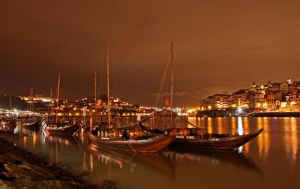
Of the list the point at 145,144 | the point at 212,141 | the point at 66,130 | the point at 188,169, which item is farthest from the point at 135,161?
the point at 66,130

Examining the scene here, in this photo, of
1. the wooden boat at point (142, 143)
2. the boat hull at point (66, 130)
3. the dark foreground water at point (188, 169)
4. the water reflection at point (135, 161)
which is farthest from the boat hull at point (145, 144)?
the boat hull at point (66, 130)

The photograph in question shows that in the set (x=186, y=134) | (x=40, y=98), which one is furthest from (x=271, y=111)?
(x=186, y=134)

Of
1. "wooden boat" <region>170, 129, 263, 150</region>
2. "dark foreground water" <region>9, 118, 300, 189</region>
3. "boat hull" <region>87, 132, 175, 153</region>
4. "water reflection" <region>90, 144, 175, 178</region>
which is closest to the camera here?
"dark foreground water" <region>9, 118, 300, 189</region>

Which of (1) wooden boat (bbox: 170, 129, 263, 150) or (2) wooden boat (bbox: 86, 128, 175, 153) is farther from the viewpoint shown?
(1) wooden boat (bbox: 170, 129, 263, 150)

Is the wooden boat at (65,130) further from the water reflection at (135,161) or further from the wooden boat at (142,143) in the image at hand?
the water reflection at (135,161)

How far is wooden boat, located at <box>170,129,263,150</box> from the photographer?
22.0 m

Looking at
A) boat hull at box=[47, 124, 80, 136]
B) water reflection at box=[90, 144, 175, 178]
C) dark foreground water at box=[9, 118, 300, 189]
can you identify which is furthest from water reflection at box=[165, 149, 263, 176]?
boat hull at box=[47, 124, 80, 136]

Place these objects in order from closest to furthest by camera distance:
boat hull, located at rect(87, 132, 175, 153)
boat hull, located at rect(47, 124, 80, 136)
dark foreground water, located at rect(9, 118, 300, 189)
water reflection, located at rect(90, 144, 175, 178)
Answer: dark foreground water, located at rect(9, 118, 300, 189) < water reflection, located at rect(90, 144, 175, 178) < boat hull, located at rect(87, 132, 175, 153) < boat hull, located at rect(47, 124, 80, 136)

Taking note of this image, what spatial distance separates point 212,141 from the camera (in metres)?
22.4

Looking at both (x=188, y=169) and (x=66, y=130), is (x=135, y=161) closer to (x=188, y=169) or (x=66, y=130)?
(x=188, y=169)

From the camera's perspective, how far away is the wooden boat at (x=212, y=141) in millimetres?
22000

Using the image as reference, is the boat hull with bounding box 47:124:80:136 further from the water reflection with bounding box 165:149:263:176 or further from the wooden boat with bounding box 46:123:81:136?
the water reflection with bounding box 165:149:263:176

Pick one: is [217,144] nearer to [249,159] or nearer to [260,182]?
[249,159]

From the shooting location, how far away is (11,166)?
964cm
